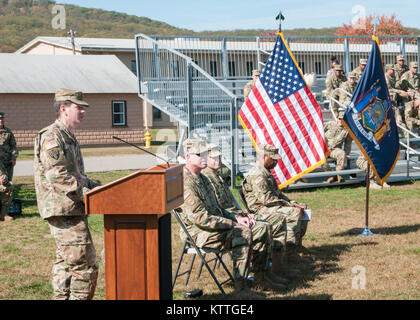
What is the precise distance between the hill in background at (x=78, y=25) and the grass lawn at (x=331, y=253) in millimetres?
89059

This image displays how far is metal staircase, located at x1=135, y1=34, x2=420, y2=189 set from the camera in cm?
1535

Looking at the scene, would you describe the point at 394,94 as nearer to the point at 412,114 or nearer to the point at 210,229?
the point at 412,114

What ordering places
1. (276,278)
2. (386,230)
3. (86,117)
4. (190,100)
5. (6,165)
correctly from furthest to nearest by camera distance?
1. (86,117)
2. (190,100)
3. (6,165)
4. (386,230)
5. (276,278)

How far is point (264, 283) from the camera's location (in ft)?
24.2

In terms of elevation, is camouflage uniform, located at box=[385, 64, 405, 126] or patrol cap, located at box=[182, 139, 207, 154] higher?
camouflage uniform, located at box=[385, 64, 405, 126]

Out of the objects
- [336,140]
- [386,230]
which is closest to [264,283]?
[386,230]

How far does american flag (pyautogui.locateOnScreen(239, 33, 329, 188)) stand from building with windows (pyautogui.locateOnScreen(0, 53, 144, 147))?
21921 millimetres

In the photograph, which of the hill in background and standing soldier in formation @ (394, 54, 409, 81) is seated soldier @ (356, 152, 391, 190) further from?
the hill in background

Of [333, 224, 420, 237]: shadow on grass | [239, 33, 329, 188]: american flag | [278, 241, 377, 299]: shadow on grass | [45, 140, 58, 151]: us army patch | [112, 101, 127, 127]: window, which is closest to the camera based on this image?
[45, 140, 58, 151]: us army patch

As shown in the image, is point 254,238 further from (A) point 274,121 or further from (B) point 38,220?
(B) point 38,220

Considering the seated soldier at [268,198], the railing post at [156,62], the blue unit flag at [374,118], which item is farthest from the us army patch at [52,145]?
the railing post at [156,62]

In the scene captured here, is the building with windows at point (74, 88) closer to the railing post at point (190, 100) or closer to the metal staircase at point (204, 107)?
the metal staircase at point (204, 107)

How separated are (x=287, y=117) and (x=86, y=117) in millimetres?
22298

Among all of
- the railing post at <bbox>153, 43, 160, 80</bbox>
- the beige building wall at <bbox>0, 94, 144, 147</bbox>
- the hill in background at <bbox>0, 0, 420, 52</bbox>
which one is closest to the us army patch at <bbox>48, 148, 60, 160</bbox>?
the railing post at <bbox>153, 43, 160, 80</bbox>
